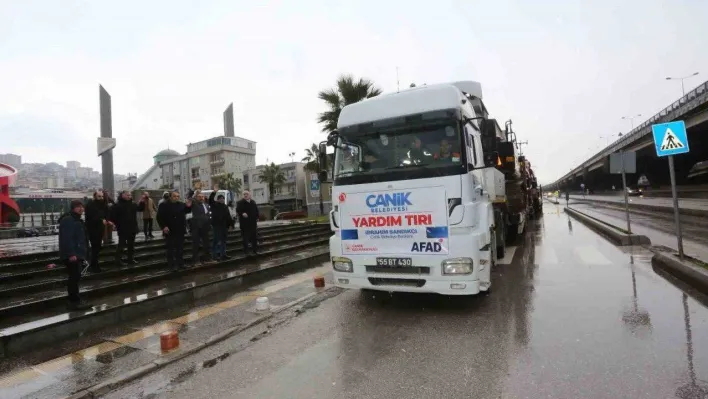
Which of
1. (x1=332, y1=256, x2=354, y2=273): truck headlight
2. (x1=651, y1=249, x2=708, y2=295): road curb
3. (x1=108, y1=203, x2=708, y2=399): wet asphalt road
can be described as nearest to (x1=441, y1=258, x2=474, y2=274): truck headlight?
(x1=108, y1=203, x2=708, y2=399): wet asphalt road

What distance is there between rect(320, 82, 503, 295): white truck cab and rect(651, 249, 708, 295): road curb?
3.53m

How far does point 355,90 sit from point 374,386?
56.1ft

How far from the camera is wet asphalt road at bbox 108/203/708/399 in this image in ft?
10.8

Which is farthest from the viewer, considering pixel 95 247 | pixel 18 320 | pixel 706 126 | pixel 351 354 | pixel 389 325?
pixel 706 126

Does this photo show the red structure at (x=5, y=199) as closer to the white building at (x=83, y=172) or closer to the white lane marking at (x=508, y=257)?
the white lane marking at (x=508, y=257)

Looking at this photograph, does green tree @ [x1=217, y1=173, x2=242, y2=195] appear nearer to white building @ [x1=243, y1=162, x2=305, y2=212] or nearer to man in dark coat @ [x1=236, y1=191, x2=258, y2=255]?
white building @ [x1=243, y1=162, x2=305, y2=212]

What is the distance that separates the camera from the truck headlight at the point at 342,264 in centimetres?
561

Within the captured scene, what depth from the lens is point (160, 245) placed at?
1120 centimetres

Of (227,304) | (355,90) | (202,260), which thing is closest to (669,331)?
(227,304)

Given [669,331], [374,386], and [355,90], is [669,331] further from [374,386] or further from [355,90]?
[355,90]

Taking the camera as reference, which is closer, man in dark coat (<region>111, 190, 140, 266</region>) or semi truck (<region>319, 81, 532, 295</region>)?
semi truck (<region>319, 81, 532, 295</region>)

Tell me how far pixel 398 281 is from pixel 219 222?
19.9 ft

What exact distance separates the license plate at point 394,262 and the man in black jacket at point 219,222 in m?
5.79

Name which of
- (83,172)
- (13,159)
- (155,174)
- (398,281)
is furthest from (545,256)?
(83,172)
